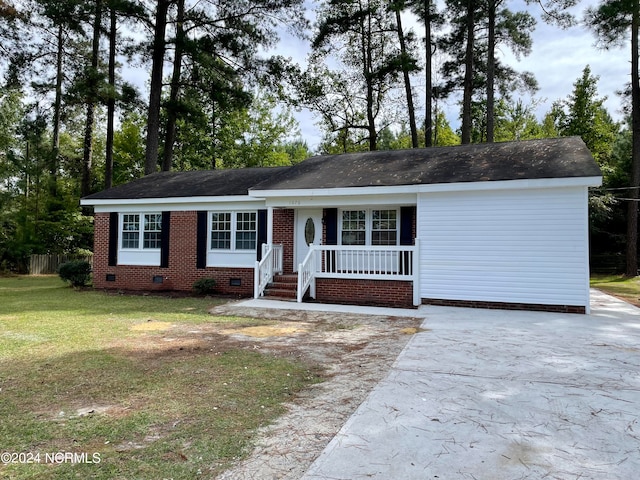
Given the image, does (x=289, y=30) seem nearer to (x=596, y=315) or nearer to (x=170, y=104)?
(x=170, y=104)

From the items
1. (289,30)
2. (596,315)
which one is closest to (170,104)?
(289,30)

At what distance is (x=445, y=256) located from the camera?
9719 mm

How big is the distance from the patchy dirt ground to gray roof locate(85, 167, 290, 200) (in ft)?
14.9

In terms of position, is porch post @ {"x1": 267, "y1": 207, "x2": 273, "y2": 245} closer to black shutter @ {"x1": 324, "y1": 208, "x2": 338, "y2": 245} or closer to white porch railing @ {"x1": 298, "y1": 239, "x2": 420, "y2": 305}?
white porch railing @ {"x1": 298, "y1": 239, "x2": 420, "y2": 305}

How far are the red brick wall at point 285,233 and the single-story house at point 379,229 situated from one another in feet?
0.10

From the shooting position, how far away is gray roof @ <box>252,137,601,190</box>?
9.21 metres

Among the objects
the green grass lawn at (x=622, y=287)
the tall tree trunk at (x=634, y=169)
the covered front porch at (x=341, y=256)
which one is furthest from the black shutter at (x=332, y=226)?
the tall tree trunk at (x=634, y=169)

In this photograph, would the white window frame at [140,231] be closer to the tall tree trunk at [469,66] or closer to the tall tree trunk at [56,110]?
the tall tree trunk at [56,110]

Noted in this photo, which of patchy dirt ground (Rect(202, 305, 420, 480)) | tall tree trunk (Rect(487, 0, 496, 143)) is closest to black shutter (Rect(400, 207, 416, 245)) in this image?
patchy dirt ground (Rect(202, 305, 420, 480))

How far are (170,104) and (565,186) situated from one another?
16931 mm

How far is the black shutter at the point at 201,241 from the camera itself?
1264 cm

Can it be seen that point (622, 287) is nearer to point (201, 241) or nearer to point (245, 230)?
point (245, 230)

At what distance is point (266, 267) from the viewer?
11203 millimetres

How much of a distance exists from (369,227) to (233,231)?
13.7ft
